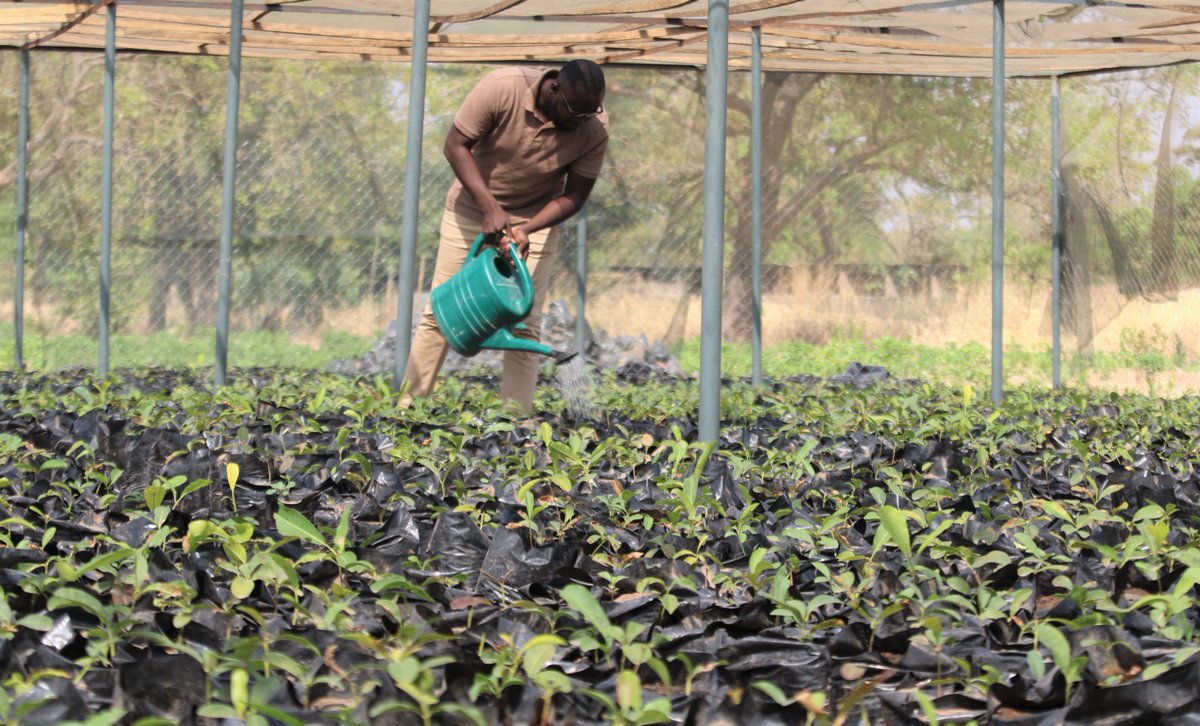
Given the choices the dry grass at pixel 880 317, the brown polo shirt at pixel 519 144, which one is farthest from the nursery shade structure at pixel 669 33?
the dry grass at pixel 880 317

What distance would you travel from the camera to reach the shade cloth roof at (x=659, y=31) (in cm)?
734

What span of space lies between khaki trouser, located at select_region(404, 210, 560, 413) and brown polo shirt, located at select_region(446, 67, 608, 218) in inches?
3.8

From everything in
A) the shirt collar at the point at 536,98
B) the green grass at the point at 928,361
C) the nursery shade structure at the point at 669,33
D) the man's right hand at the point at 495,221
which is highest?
the nursery shade structure at the point at 669,33

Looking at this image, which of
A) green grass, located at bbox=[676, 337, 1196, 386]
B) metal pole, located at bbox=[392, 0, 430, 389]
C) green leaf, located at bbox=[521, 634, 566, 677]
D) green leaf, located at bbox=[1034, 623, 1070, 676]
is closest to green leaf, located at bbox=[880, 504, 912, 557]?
green leaf, located at bbox=[1034, 623, 1070, 676]

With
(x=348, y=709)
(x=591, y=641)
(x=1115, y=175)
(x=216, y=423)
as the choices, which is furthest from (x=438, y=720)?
(x=1115, y=175)

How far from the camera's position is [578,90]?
472 cm

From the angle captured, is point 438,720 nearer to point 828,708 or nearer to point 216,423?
point 828,708

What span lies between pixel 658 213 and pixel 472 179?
5.87m

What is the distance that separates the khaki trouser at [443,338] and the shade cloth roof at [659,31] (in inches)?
84.6

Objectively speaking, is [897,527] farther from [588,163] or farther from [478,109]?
[588,163]

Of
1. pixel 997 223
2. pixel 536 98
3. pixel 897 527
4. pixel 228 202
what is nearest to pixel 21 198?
pixel 228 202

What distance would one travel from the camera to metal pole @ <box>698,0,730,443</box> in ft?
12.6

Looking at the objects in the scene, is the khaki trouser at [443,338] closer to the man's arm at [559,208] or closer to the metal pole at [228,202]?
the man's arm at [559,208]

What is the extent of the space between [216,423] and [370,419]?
45cm
